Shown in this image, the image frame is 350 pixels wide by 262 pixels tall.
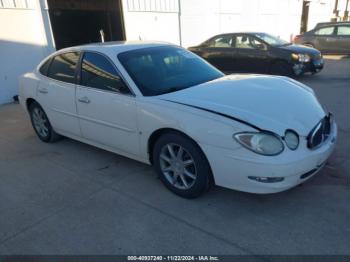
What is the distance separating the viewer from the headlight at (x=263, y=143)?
266 centimetres

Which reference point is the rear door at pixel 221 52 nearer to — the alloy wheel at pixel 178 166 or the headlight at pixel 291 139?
the alloy wheel at pixel 178 166

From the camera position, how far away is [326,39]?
13.3 metres

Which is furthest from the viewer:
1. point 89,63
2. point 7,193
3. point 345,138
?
point 345,138

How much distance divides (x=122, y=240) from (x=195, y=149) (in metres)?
1.03

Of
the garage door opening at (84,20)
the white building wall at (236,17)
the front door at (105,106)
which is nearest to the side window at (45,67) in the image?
the front door at (105,106)

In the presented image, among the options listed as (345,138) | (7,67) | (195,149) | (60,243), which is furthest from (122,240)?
(7,67)

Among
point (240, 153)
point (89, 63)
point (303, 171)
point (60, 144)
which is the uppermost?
point (89, 63)

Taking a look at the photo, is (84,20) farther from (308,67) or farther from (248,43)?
(308,67)

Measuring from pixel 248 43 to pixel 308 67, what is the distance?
1.88m

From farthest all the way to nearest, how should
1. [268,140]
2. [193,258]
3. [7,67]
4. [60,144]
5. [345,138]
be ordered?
[7,67] → [60,144] → [345,138] → [268,140] → [193,258]

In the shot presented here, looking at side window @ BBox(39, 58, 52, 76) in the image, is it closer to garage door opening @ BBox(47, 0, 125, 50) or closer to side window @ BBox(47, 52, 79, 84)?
side window @ BBox(47, 52, 79, 84)

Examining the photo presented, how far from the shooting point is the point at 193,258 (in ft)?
8.12

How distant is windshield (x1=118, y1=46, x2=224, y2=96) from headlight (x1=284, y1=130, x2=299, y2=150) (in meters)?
1.29

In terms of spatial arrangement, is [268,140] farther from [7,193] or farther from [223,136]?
[7,193]
